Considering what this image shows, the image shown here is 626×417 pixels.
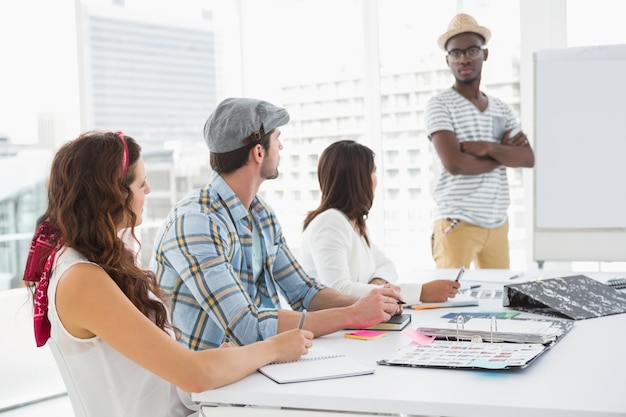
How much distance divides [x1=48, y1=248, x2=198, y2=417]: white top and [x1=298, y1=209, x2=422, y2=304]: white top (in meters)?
1.01

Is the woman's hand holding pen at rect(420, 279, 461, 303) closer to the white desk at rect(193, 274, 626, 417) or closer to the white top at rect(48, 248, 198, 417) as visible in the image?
the white desk at rect(193, 274, 626, 417)

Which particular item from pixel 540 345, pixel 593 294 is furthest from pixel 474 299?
pixel 540 345

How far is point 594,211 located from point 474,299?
1844 millimetres

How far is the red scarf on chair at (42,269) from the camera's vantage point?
160 cm

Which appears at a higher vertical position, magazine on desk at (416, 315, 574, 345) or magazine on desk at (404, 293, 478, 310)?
Answer: magazine on desk at (416, 315, 574, 345)

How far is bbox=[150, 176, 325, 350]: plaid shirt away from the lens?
6.28 ft

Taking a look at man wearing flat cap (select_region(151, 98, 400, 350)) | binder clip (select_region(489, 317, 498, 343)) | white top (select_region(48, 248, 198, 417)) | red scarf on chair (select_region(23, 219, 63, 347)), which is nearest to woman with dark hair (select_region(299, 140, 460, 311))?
man wearing flat cap (select_region(151, 98, 400, 350))

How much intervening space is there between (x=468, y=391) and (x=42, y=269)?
95 centimetres

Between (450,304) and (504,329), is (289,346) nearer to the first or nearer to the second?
(504,329)

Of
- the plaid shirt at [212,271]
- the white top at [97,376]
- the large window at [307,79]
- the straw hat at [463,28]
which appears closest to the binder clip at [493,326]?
the plaid shirt at [212,271]

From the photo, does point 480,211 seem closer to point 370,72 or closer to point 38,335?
point 370,72

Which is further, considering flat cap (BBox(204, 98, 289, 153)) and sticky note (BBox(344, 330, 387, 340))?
flat cap (BBox(204, 98, 289, 153))

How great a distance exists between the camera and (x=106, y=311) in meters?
1.51

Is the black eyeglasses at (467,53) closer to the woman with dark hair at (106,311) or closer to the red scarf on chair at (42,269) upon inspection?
the woman with dark hair at (106,311)
